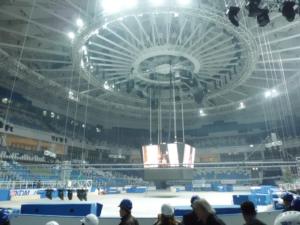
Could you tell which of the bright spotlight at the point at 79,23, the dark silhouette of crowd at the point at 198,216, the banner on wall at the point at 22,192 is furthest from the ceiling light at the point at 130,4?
the dark silhouette of crowd at the point at 198,216

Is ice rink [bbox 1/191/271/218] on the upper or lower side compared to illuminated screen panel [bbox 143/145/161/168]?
lower

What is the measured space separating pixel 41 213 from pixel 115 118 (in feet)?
136

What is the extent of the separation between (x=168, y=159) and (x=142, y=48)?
33.8 ft

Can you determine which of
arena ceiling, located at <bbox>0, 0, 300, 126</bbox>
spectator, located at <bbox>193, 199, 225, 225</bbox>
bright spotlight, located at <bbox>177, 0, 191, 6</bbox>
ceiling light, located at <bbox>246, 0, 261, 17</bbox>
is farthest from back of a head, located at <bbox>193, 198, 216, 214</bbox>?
bright spotlight, located at <bbox>177, 0, 191, 6</bbox>

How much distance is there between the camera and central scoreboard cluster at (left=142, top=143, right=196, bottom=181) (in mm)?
20531

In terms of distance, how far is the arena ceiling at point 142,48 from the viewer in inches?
775

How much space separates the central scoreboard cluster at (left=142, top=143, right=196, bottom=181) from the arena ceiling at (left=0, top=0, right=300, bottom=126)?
8.06 meters

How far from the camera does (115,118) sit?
49.2m

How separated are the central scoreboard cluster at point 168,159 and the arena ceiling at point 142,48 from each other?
8064 millimetres

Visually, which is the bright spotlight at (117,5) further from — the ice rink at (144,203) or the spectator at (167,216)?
the spectator at (167,216)

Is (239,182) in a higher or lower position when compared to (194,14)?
lower

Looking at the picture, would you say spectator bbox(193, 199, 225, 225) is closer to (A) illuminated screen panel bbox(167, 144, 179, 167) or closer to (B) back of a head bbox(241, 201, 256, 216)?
(B) back of a head bbox(241, 201, 256, 216)

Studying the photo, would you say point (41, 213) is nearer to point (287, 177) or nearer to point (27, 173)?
point (27, 173)

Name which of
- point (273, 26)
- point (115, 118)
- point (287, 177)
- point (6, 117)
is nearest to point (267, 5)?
point (273, 26)
